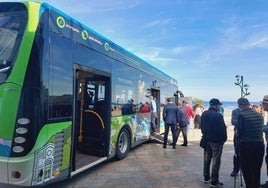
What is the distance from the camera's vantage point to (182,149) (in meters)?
11.4

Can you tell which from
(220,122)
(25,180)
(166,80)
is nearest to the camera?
(25,180)

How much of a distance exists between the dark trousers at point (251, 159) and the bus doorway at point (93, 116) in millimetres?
3264

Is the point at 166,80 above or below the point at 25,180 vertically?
above

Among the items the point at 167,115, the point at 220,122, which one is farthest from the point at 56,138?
the point at 167,115

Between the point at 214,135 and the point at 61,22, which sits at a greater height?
the point at 61,22

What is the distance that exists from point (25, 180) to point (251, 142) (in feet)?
12.6

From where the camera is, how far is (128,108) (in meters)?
9.21

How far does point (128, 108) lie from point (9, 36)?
471 centimetres

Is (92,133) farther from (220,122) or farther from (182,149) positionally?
(182,149)

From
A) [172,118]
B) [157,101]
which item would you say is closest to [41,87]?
[172,118]

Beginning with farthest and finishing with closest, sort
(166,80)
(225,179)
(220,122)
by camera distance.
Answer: (166,80) < (225,179) < (220,122)

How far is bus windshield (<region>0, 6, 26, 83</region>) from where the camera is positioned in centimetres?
493

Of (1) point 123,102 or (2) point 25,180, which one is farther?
(1) point 123,102

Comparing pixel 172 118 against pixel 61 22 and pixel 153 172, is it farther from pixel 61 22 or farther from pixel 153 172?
pixel 61 22
